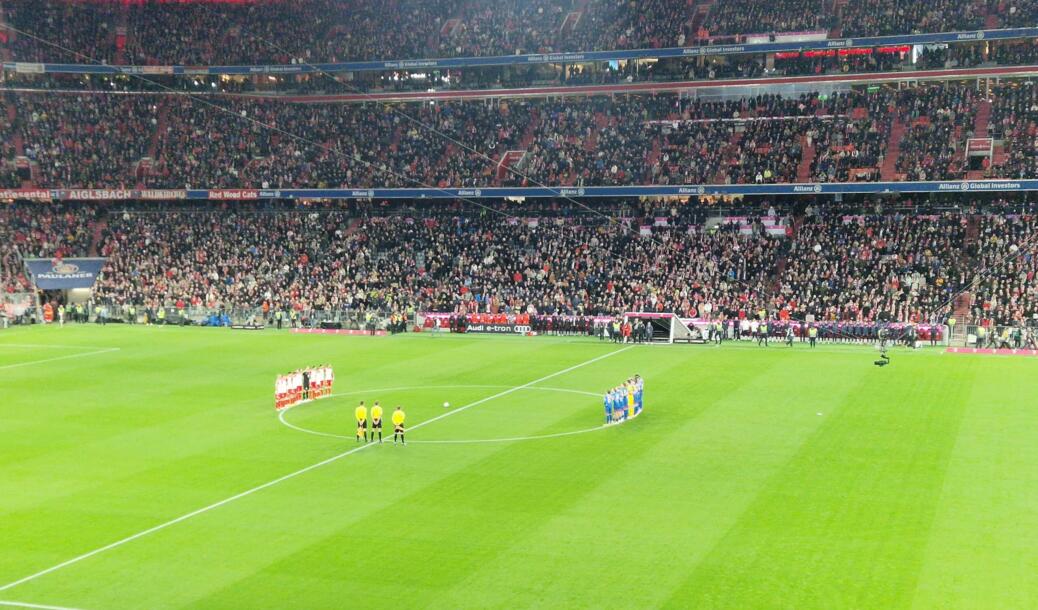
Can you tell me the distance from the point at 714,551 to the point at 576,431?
10780mm

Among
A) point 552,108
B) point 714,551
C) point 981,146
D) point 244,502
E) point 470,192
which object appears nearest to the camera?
point 714,551

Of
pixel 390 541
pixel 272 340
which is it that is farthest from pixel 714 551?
pixel 272 340

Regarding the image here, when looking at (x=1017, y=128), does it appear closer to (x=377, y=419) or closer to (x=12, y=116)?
(x=377, y=419)

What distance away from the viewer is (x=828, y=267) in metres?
54.7

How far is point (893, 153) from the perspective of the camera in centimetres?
5888

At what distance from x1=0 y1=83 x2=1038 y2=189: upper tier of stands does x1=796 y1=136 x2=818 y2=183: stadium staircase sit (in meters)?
0.07

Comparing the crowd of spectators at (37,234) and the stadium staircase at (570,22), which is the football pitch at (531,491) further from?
the stadium staircase at (570,22)

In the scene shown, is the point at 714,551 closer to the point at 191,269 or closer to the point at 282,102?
the point at 191,269

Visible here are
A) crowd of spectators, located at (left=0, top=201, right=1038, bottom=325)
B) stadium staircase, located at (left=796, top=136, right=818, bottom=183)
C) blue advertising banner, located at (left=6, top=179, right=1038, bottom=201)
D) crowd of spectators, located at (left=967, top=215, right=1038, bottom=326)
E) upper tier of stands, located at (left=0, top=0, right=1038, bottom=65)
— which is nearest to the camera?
crowd of spectators, located at (left=967, top=215, right=1038, bottom=326)

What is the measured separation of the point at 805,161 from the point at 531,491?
41.5 metres

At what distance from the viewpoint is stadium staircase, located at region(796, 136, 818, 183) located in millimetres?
59000

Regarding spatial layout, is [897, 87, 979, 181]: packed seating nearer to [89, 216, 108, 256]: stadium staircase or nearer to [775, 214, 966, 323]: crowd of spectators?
[775, 214, 966, 323]: crowd of spectators

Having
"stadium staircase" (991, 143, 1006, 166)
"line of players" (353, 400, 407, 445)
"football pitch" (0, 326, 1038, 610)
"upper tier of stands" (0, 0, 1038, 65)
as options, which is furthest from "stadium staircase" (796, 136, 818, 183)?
"line of players" (353, 400, 407, 445)

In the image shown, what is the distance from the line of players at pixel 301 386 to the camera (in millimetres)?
33938
